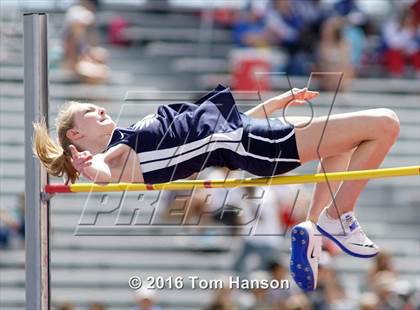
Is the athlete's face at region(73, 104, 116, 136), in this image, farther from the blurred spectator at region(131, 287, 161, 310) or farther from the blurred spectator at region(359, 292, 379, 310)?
the blurred spectator at region(359, 292, 379, 310)

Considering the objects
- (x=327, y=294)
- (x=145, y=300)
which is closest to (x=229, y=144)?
(x=145, y=300)

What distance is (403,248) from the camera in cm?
1196

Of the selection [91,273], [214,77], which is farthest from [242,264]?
[214,77]

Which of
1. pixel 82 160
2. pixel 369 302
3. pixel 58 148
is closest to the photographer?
pixel 82 160

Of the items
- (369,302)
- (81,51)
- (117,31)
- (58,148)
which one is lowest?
(58,148)

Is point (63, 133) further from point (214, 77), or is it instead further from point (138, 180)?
point (214, 77)

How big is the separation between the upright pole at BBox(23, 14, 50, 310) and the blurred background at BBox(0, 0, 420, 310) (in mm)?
3356

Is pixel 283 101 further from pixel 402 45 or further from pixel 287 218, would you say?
pixel 402 45

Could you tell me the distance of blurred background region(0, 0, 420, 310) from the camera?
1098 centimetres

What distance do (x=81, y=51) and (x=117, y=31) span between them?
1047 mm

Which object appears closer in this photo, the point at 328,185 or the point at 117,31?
the point at 328,185

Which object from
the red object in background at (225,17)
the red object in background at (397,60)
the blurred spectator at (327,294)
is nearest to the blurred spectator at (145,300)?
the blurred spectator at (327,294)

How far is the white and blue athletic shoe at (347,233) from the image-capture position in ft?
22.8

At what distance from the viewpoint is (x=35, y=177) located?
6.81 m
